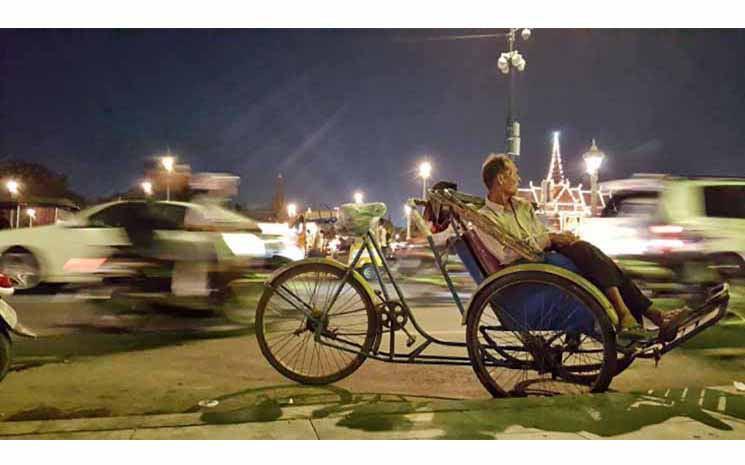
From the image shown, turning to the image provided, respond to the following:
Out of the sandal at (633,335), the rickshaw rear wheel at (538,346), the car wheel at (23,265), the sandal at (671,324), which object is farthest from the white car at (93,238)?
the sandal at (671,324)

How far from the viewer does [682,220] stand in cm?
638

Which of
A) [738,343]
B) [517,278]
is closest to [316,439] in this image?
[517,278]

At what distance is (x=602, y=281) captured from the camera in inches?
145

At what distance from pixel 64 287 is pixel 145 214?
2.03 metres

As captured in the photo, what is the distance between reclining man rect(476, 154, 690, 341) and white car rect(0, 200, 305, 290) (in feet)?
15.2

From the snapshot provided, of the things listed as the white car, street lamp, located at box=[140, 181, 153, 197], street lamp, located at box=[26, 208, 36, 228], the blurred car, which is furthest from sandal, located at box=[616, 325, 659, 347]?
street lamp, located at box=[26, 208, 36, 228]

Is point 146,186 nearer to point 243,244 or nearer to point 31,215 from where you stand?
point 31,215

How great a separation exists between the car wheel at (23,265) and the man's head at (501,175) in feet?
27.0

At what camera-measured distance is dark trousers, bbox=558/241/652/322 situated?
12.1 ft

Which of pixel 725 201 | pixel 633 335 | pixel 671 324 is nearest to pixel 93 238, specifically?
pixel 633 335

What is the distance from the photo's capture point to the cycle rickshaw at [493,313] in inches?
145

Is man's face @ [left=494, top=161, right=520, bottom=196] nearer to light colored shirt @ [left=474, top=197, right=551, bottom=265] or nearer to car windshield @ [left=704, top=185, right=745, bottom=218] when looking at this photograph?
light colored shirt @ [left=474, top=197, right=551, bottom=265]

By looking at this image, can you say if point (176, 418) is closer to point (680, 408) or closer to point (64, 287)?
point (680, 408)

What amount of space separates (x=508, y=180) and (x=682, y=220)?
340 cm
